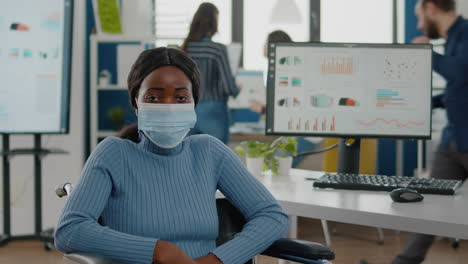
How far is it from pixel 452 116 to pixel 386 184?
2.76 ft

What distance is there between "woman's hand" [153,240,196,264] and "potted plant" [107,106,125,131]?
11.1 ft

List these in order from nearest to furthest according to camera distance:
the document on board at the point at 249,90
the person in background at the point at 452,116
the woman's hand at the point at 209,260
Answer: the woman's hand at the point at 209,260, the person in background at the point at 452,116, the document on board at the point at 249,90

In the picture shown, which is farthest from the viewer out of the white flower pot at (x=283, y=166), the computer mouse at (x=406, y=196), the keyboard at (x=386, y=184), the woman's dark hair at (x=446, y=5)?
the woman's dark hair at (x=446, y=5)

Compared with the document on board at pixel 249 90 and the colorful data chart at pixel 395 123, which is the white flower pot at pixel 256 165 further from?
the document on board at pixel 249 90

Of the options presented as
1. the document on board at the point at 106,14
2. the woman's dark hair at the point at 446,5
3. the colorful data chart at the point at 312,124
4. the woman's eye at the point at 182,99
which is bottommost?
the colorful data chart at the point at 312,124

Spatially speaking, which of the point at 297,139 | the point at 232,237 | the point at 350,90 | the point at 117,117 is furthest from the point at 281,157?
the point at 117,117

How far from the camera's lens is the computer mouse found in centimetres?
170

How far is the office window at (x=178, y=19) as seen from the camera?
5.23m

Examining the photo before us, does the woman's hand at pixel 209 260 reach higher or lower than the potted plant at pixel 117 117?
A: lower

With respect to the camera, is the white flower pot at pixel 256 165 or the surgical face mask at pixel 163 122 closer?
the surgical face mask at pixel 163 122

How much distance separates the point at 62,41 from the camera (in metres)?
3.60

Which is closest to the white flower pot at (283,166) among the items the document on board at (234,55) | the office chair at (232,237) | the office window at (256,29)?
the office chair at (232,237)

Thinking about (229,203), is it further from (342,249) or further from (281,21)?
(281,21)

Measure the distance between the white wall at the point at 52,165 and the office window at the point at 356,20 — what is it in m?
2.73
